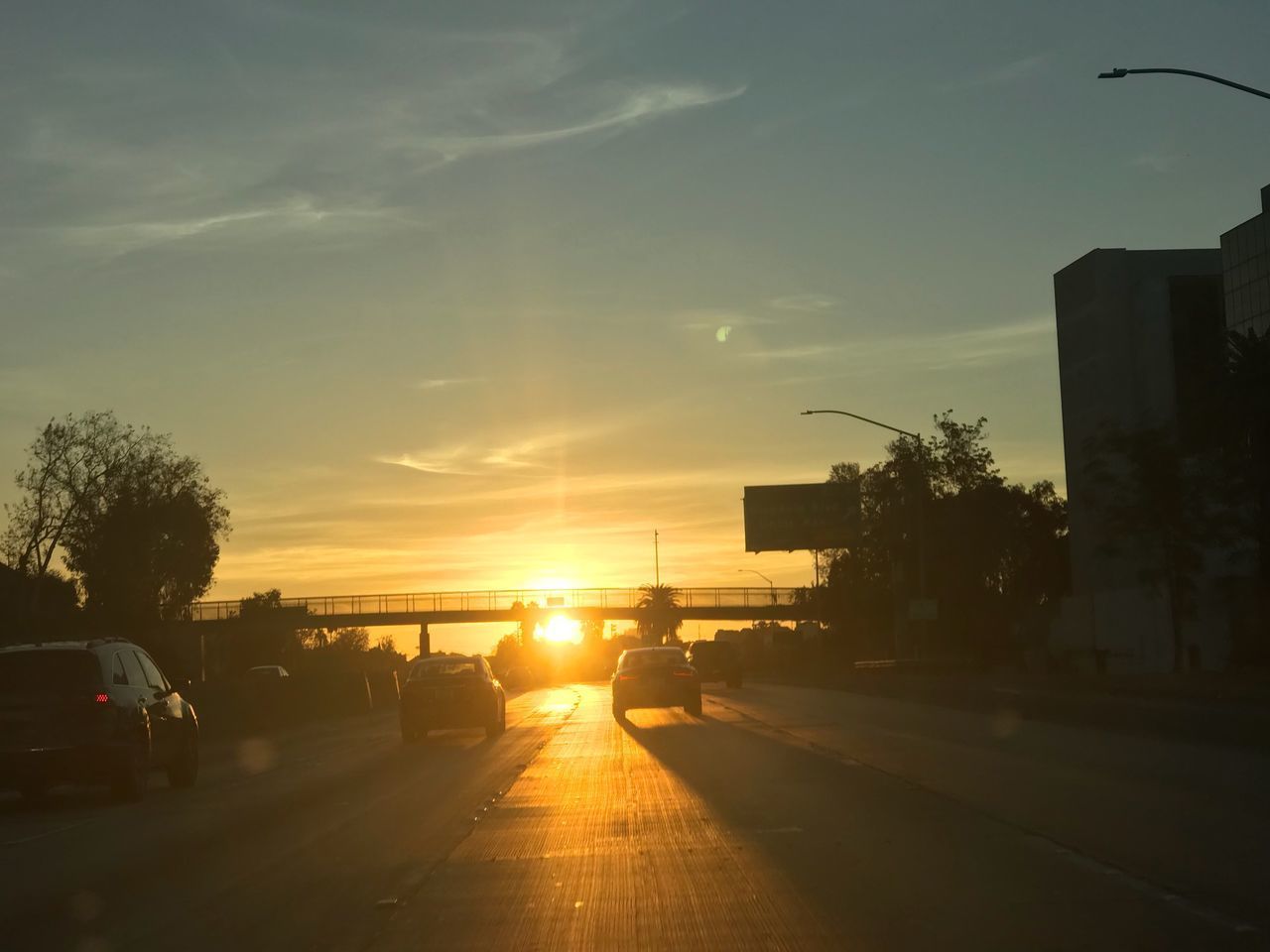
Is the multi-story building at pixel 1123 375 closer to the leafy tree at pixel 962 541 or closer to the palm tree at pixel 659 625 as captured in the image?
the leafy tree at pixel 962 541

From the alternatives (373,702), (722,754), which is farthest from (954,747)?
(373,702)

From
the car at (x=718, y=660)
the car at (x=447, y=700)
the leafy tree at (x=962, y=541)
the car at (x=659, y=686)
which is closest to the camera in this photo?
the car at (x=447, y=700)

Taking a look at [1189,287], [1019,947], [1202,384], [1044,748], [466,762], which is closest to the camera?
[1019,947]

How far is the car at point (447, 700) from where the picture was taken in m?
30.6

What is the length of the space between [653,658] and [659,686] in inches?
38.4

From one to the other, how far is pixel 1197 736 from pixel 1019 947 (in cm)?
1757

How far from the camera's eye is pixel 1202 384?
181ft

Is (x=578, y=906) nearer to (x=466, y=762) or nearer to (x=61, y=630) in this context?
(x=466, y=762)

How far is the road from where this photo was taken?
9000 millimetres

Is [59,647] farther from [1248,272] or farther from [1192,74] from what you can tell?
[1248,272]

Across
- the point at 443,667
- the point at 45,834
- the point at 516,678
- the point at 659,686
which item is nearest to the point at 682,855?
the point at 45,834

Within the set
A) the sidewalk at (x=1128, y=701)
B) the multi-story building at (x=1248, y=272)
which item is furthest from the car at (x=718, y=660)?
the multi-story building at (x=1248, y=272)

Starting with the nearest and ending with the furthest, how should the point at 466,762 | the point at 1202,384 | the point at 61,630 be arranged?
the point at 466,762 → the point at 1202,384 → the point at 61,630

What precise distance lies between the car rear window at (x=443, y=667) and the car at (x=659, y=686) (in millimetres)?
6051
